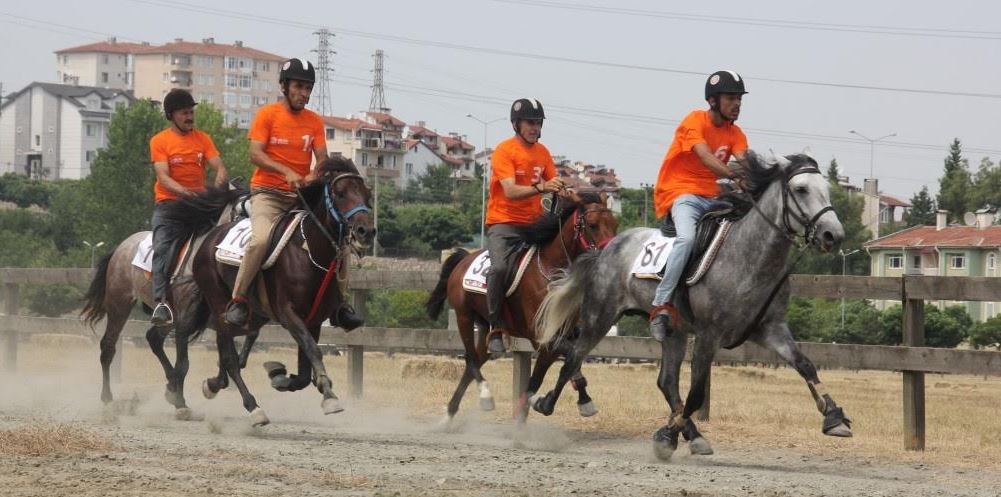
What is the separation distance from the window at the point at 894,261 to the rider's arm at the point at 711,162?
332 ft

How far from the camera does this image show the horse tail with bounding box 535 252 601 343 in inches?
483

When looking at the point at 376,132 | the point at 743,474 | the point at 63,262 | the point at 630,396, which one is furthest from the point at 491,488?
the point at 376,132

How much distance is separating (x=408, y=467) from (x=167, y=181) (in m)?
5.86

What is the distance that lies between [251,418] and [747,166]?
466cm

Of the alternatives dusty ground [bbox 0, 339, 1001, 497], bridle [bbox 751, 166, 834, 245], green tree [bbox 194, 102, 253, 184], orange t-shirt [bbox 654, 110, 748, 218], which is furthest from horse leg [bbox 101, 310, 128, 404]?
green tree [bbox 194, 102, 253, 184]

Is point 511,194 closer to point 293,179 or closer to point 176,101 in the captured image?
point 293,179

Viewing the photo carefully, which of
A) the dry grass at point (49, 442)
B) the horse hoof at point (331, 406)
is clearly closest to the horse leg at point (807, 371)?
the horse hoof at point (331, 406)

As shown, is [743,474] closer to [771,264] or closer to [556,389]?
[771,264]

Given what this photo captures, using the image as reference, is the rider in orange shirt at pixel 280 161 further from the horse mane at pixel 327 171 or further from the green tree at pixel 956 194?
the green tree at pixel 956 194

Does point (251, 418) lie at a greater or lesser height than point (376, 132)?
lesser

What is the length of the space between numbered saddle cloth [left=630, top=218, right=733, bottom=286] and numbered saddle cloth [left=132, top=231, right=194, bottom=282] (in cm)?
494

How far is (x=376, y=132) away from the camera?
186 m

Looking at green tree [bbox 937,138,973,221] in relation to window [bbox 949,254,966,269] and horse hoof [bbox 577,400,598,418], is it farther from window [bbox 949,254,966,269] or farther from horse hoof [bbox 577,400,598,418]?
horse hoof [bbox 577,400,598,418]

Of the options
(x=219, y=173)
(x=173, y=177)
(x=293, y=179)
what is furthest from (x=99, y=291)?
(x=293, y=179)
